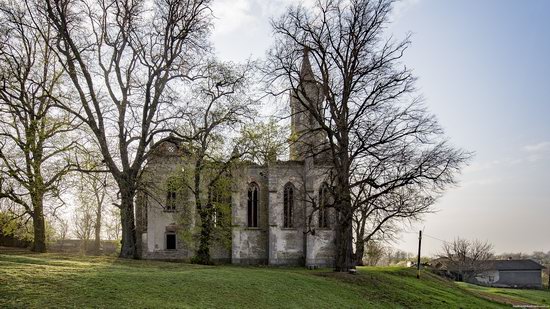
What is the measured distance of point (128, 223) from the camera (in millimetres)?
25797

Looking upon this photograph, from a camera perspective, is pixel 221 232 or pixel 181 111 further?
pixel 221 232

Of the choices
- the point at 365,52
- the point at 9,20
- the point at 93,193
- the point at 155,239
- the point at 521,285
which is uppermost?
the point at 9,20

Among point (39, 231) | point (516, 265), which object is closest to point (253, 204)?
point (39, 231)

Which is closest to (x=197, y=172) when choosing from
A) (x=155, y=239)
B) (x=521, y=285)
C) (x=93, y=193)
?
(x=93, y=193)

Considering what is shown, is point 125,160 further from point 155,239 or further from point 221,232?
point 155,239

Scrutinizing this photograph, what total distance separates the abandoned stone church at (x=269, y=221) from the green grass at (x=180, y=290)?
13.5 meters

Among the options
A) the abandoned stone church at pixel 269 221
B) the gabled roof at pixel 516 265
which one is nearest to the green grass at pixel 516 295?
the abandoned stone church at pixel 269 221

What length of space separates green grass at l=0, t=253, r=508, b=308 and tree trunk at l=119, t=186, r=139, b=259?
270 inches

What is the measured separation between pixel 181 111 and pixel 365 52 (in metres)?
11.1

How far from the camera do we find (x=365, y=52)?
996 inches

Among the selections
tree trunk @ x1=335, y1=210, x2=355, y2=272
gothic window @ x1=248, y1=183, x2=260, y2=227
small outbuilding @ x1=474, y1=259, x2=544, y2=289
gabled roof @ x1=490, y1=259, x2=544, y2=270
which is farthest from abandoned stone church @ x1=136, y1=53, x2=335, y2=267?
gabled roof @ x1=490, y1=259, x2=544, y2=270

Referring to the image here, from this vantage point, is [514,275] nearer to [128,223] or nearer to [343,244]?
[343,244]

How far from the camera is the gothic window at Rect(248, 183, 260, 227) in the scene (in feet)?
126

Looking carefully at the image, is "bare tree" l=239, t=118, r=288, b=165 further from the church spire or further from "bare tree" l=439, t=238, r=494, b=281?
"bare tree" l=439, t=238, r=494, b=281
